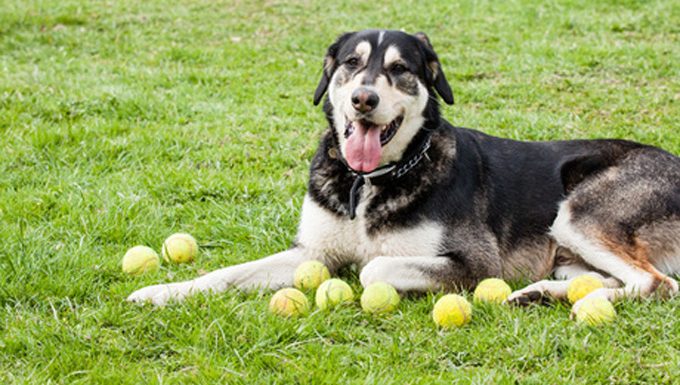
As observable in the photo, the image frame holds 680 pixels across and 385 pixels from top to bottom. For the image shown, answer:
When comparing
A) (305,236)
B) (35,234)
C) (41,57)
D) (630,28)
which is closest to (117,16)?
(41,57)

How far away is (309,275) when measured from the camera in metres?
4.46

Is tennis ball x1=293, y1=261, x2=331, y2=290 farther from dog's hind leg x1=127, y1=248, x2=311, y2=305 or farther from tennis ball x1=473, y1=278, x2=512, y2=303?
tennis ball x1=473, y1=278, x2=512, y2=303

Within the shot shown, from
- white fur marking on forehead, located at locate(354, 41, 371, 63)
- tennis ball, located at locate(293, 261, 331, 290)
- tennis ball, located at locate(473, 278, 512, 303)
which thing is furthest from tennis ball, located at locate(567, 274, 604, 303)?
white fur marking on forehead, located at locate(354, 41, 371, 63)

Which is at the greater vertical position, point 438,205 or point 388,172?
point 388,172

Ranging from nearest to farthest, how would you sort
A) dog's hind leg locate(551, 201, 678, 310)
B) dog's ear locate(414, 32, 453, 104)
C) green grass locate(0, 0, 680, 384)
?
1. green grass locate(0, 0, 680, 384)
2. dog's hind leg locate(551, 201, 678, 310)
3. dog's ear locate(414, 32, 453, 104)

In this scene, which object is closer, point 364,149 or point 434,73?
point 364,149

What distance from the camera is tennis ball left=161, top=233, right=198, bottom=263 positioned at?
16.2 feet

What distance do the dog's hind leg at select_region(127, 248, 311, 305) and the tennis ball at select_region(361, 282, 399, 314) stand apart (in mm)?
632

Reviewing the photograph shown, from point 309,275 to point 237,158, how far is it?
8.60 feet

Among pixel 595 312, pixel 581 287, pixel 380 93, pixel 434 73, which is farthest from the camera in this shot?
pixel 434 73

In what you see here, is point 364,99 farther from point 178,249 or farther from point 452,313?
point 178,249

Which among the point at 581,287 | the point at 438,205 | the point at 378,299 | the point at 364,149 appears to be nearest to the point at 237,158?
the point at 364,149

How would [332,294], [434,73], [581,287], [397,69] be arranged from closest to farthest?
[332,294] → [581,287] → [397,69] → [434,73]

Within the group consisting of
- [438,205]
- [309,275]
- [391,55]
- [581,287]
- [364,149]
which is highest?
[391,55]
